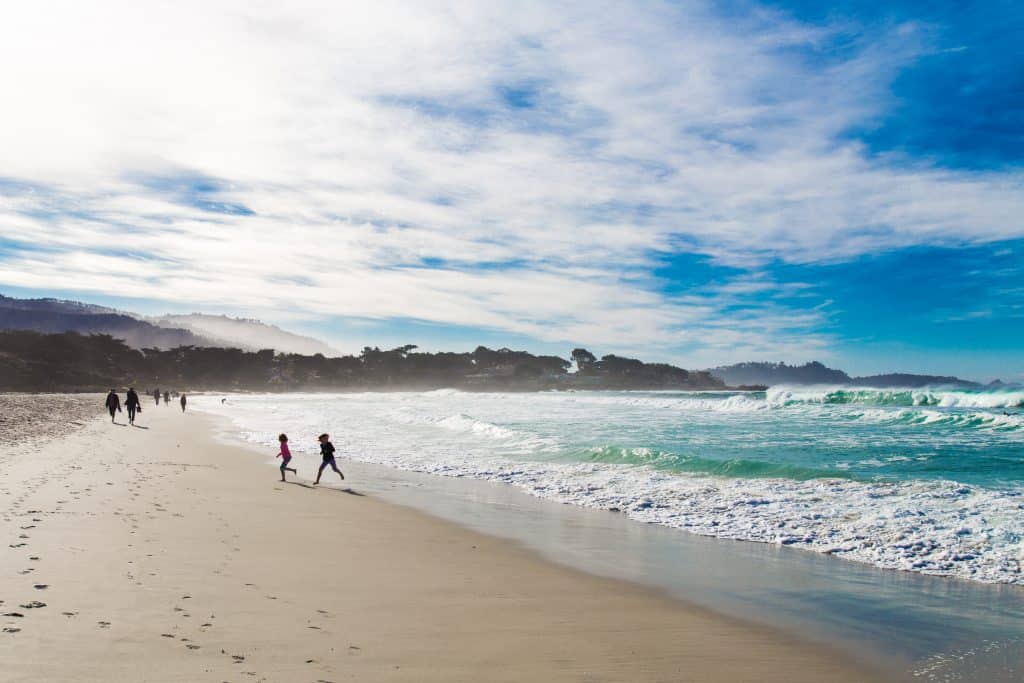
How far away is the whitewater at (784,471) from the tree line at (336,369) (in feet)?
334

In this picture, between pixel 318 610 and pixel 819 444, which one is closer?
pixel 318 610

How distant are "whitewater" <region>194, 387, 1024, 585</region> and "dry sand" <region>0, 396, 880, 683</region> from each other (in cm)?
418

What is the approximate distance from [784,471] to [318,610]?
12.6 meters

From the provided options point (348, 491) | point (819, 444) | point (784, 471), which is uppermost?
point (819, 444)

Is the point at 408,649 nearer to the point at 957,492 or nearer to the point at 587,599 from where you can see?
the point at 587,599

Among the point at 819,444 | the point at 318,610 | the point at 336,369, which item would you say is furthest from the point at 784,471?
the point at 336,369

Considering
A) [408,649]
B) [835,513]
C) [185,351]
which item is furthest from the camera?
[185,351]

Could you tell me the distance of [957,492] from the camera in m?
12.2

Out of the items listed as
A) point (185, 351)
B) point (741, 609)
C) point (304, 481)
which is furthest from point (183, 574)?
point (185, 351)

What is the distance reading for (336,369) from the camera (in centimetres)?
15850

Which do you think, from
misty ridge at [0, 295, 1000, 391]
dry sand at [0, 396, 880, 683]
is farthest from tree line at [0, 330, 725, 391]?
dry sand at [0, 396, 880, 683]

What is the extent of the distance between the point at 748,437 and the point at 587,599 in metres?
18.2

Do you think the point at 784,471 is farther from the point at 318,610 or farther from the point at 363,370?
the point at 363,370

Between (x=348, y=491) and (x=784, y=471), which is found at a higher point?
(x=784, y=471)
